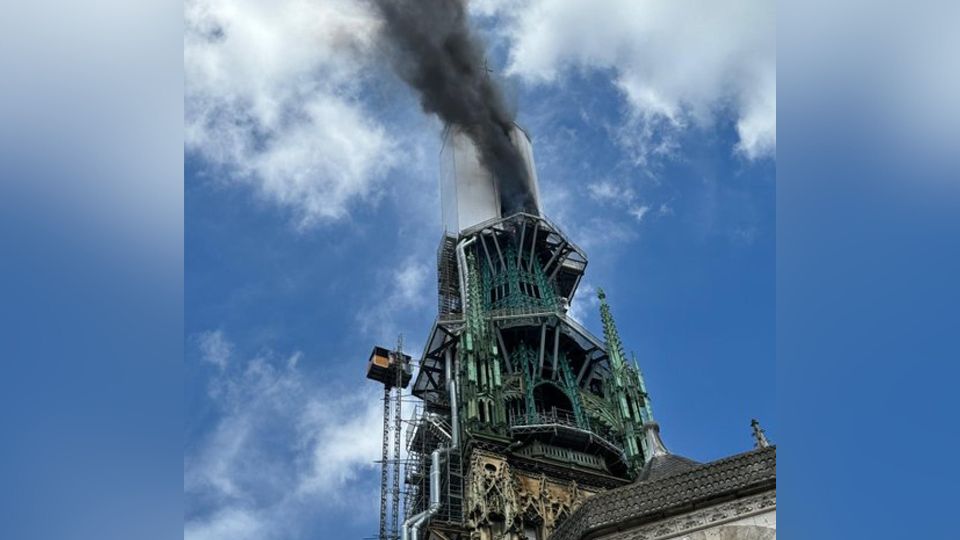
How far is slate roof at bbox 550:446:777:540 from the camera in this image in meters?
22.1

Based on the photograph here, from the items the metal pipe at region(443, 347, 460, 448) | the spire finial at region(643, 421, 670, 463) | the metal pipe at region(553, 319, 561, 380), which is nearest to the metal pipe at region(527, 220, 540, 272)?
the metal pipe at region(553, 319, 561, 380)

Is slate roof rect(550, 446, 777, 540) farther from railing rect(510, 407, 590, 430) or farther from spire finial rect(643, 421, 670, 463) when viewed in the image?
railing rect(510, 407, 590, 430)

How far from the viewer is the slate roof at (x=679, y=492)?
22.1 m

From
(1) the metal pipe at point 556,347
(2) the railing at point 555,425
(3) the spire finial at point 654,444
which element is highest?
(1) the metal pipe at point 556,347

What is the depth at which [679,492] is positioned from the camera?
22.6 meters

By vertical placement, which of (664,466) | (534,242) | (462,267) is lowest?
(664,466)

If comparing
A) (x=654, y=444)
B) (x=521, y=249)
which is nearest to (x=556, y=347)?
(x=521, y=249)

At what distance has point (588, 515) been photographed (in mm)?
23078

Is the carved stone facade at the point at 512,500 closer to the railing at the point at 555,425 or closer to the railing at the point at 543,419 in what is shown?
the railing at the point at 555,425

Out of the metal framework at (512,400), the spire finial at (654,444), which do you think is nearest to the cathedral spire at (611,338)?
the metal framework at (512,400)

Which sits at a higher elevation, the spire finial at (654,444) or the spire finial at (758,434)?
the spire finial at (758,434)

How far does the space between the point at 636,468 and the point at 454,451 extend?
9.87 m

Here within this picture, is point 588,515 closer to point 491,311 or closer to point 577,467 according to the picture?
point 577,467

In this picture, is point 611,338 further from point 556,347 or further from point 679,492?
point 679,492
